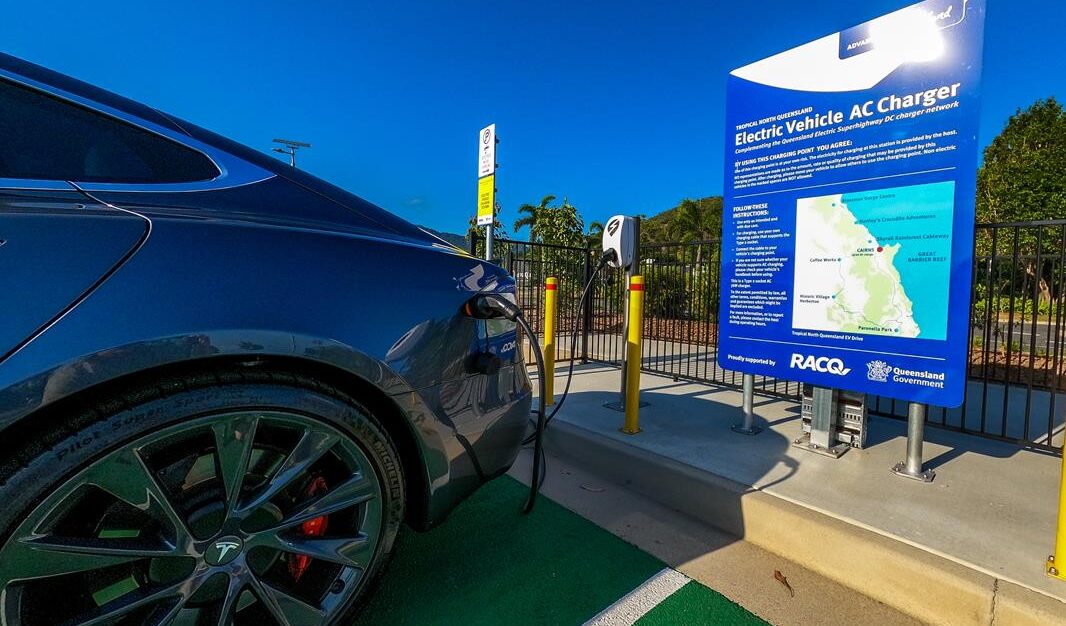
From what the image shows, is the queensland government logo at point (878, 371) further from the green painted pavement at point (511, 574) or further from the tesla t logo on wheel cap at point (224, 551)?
the tesla t logo on wheel cap at point (224, 551)

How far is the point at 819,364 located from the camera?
298 centimetres

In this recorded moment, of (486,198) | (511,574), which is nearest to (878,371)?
(511,574)

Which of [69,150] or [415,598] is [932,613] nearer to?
[415,598]

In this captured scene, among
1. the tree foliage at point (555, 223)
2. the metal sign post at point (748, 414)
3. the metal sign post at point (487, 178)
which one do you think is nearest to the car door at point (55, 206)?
the metal sign post at point (748, 414)

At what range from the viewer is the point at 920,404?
2.66 metres

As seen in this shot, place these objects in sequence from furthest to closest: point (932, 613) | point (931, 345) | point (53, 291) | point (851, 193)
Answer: point (851, 193) → point (931, 345) → point (932, 613) → point (53, 291)

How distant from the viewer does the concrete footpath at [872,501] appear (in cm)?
181

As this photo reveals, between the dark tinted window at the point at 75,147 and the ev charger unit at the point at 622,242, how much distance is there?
9.91 ft

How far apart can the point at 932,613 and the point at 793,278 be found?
186 centimetres

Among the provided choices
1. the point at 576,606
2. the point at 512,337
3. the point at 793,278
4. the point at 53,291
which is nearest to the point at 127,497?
the point at 53,291

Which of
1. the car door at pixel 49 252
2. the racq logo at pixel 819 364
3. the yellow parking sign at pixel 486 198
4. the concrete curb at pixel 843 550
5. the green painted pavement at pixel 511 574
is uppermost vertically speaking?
the yellow parking sign at pixel 486 198

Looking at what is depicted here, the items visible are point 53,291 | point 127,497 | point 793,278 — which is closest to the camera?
point 53,291

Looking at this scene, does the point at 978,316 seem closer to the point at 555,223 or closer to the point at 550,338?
the point at 550,338

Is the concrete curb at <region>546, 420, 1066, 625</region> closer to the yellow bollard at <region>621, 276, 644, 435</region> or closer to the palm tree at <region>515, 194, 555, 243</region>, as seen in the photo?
the yellow bollard at <region>621, 276, 644, 435</region>
